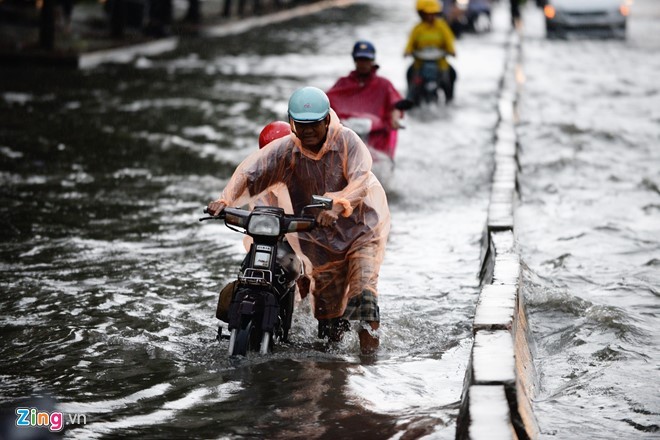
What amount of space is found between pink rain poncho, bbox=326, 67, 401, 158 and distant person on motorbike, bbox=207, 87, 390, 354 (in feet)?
15.5

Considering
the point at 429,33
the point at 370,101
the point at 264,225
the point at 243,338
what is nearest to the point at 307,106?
the point at 264,225

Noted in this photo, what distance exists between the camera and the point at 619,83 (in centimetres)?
2273

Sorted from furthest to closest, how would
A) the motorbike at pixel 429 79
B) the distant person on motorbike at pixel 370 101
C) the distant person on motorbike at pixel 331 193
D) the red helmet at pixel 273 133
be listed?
1. the motorbike at pixel 429 79
2. the distant person on motorbike at pixel 370 101
3. the red helmet at pixel 273 133
4. the distant person on motorbike at pixel 331 193

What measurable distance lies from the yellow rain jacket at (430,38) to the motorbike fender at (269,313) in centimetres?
1184

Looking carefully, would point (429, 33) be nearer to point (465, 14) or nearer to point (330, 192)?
point (330, 192)

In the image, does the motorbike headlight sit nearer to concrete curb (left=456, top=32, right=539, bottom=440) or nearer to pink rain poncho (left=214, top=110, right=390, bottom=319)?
pink rain poncho (left=214, top=110, right=390, bottom=319)

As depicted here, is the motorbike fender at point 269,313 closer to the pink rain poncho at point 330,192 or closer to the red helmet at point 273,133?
the pink rain poncho at point 330,192

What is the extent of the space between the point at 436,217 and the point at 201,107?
8.26 metres

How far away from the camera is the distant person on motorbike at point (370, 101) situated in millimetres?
12281

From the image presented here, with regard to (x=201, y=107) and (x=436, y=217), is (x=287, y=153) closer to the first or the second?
(x=436, y=217)

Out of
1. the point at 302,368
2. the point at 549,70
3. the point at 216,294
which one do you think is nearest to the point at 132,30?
the point at 549,70

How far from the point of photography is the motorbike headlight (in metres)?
6.88

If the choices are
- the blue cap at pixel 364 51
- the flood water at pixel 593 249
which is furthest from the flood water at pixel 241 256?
the blue cap at pixel 364 51

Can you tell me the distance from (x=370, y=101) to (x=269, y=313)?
584 cm
